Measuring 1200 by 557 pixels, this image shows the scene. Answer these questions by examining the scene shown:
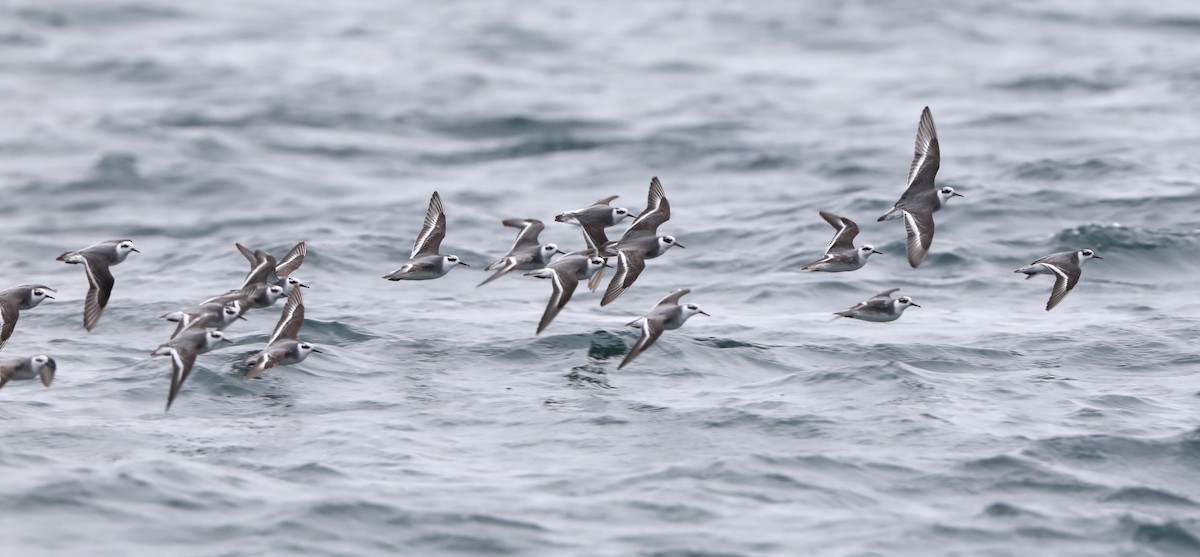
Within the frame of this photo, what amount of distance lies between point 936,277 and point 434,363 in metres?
7.44

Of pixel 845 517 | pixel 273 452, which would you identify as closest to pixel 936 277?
pixel 845 517

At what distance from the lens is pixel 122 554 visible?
1126 cm

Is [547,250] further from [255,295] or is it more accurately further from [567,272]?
[255,295]

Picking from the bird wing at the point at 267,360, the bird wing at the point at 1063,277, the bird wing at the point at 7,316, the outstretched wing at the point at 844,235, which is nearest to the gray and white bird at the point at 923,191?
the outstretched wing at the point at 844,235

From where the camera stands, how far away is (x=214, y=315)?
15180 millimetres

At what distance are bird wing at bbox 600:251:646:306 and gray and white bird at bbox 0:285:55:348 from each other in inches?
220

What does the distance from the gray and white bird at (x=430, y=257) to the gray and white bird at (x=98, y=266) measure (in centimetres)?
282

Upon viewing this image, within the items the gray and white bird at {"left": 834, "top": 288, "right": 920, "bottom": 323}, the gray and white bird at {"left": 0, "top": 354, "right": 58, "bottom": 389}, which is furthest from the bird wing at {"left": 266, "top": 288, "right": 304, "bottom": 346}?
the gray and white bird at {"left": 834, "top": 288, "right": 920, "bottom": 323}

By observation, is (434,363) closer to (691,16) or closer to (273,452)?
(273,452)

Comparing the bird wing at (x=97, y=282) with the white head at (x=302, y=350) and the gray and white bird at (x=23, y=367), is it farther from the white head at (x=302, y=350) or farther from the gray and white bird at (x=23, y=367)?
the white head at (x=302, y=350)

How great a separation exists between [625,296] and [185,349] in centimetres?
742

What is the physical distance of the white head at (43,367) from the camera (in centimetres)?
1370

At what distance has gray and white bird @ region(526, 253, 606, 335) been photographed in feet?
51.8

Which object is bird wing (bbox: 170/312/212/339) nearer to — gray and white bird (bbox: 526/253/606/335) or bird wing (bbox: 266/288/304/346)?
bird wing (bbox: 266/288/304/346)
